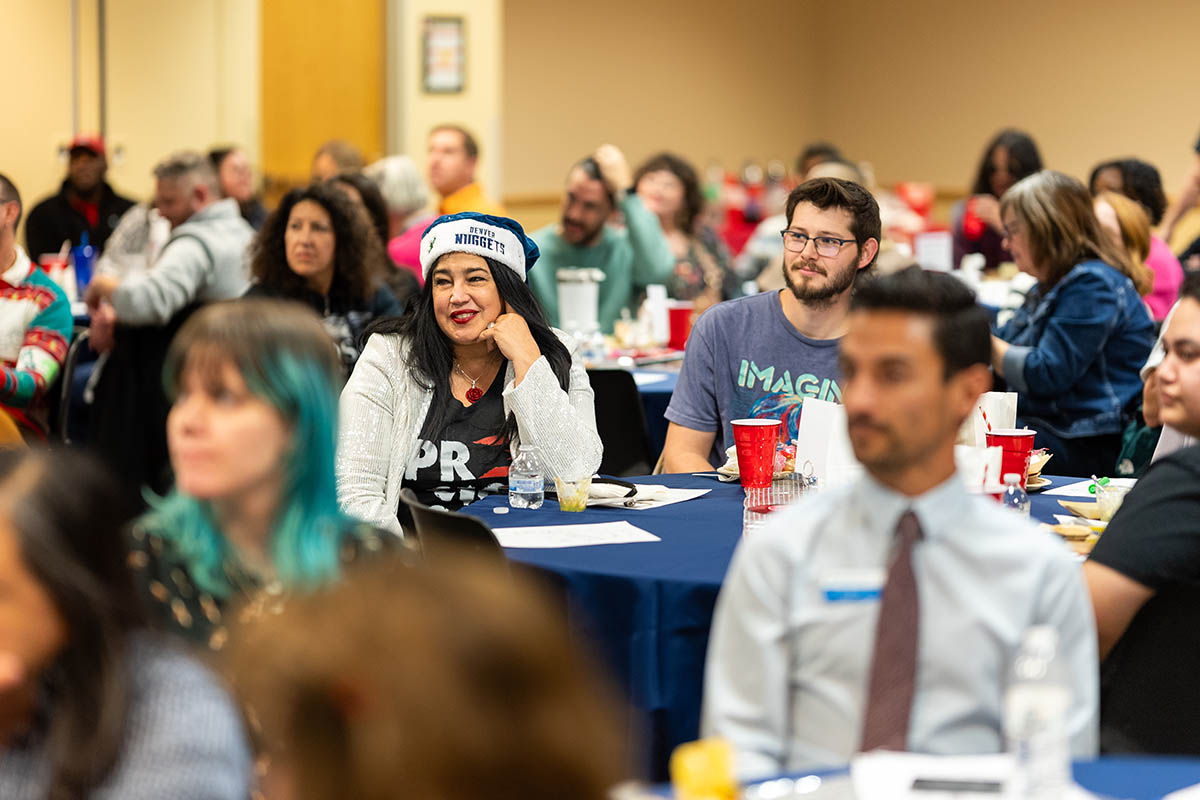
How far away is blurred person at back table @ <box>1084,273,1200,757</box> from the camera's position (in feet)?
6.94

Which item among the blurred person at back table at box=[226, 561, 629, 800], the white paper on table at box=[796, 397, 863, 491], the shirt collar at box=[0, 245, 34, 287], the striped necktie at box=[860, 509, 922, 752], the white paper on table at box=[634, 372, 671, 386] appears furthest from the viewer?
the white paper on table at box=[634, 372, 671, 386]

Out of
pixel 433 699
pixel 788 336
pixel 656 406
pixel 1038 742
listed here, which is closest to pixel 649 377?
pixel 656 406

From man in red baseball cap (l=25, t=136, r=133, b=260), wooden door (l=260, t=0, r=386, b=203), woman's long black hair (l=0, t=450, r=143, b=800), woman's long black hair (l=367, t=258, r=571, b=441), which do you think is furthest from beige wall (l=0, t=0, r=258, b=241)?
woman's long black hair (l=0, t=450, r=143, b=800)

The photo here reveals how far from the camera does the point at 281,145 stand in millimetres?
10234

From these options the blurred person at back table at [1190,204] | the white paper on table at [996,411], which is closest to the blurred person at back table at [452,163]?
the blurred person at back table at [1190,204]

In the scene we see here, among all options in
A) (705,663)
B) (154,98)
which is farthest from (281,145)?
(705,663)

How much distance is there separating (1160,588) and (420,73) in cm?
895

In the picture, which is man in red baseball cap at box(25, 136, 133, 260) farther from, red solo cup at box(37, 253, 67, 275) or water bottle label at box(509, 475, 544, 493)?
water bottle label at box(509, 475, 544, 493)

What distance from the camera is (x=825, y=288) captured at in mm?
3729

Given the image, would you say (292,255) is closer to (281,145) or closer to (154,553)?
(154,553)

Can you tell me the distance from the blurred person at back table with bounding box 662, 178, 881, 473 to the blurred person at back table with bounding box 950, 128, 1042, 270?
407 centimetres

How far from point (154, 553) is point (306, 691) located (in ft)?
3.30

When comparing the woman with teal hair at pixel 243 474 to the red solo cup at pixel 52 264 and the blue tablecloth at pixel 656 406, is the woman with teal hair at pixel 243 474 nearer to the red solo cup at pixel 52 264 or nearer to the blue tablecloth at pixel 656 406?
the blue tablecloth at pixel 656 406

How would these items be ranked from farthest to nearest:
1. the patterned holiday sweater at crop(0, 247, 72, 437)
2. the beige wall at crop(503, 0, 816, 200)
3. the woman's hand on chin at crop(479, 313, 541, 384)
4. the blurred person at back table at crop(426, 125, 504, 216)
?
1. the beige wall at crop(503, 0, 816, 200)
2. the blurred person at back table at crop(426, 125, 504, 216)
3. the patterned holiday sweater at crop(0, 247, 72, 437)
4. the woman's hand on chin at crop(479, 313, 541, 384)
